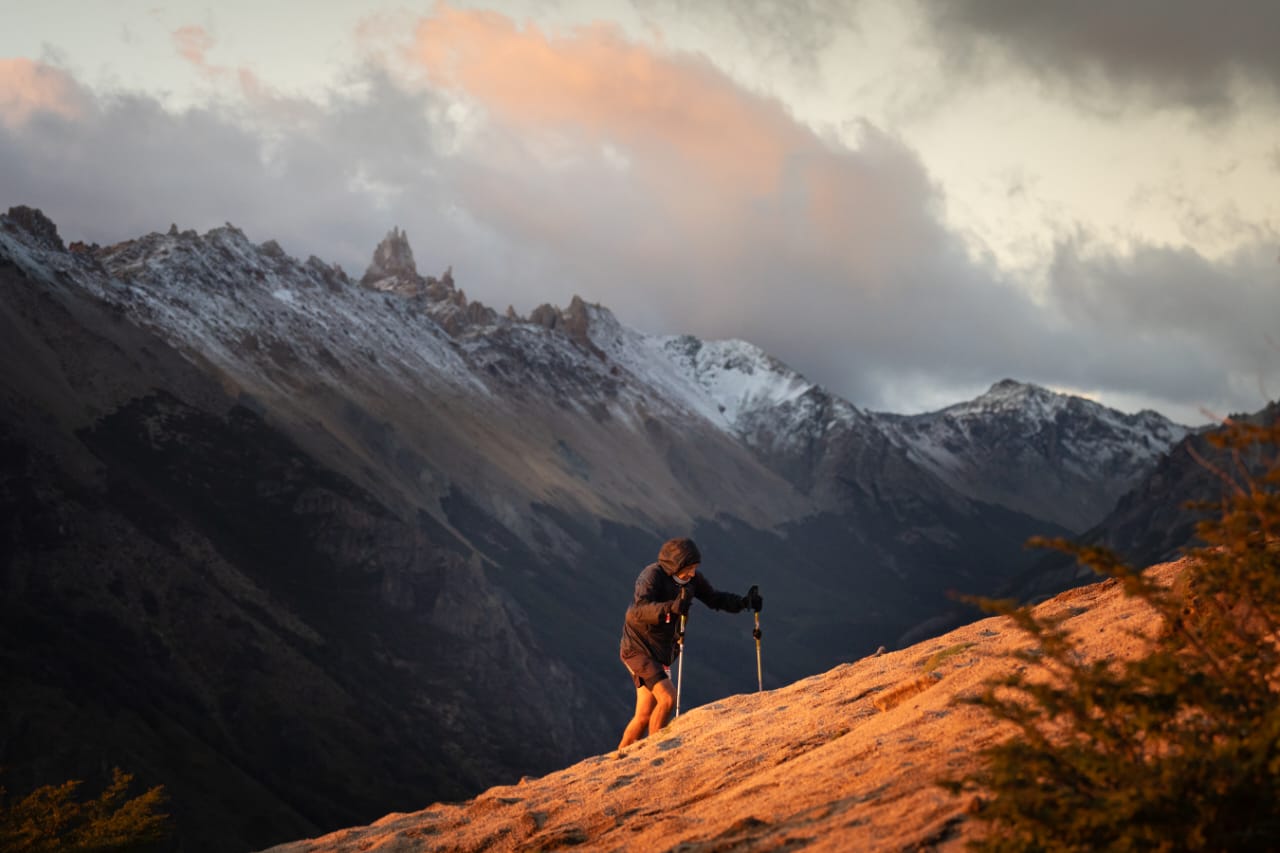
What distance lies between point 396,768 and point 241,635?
832 inches

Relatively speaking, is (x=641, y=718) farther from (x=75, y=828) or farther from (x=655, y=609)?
(x=75, y=828)

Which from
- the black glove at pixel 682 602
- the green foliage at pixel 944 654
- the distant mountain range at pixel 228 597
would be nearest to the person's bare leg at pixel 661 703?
the black glove at pixel 682 602

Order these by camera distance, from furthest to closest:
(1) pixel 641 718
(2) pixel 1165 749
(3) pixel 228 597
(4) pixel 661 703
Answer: (3) pixel 228 597 < (1) pixel 641 718 < (4) pixel 661 703 < (2) pixel 1165 749

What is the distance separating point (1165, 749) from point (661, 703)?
8755 mm

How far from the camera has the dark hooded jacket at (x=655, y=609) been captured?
1559 centimetres

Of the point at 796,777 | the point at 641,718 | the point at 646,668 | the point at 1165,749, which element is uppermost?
the point at 646,668

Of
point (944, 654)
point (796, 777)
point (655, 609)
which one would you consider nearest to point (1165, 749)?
point (796, 777)

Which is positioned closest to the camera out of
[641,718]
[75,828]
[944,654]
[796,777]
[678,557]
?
[796,777]

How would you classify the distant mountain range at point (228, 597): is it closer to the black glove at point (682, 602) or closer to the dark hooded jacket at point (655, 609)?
the dark hooded jacket at point (655, 609)

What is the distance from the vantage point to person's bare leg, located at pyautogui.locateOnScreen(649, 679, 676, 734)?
52.6ft

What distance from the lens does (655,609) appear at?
15438mm

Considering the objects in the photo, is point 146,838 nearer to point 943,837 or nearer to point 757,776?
point 757,776

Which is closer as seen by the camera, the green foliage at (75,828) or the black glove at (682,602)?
the black glove at (682,602)

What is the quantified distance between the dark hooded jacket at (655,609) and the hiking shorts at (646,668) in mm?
45
